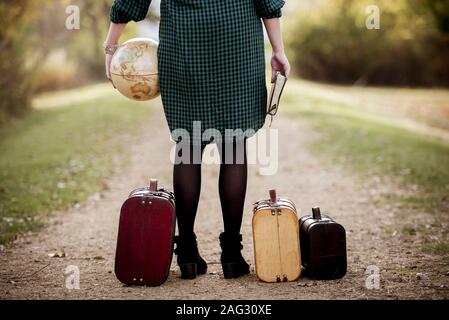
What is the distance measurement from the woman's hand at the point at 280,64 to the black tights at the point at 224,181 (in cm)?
47

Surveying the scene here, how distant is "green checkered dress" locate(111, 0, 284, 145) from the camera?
3.03m

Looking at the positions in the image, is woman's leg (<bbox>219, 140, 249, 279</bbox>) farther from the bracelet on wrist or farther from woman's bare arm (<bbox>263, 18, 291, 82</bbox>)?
the bracelet on wrist

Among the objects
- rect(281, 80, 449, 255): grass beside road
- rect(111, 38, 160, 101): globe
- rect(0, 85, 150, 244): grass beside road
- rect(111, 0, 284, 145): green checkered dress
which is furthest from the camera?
rect(0, 85, 150, 244): grass beside road

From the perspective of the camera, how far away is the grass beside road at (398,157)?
5.27 metres

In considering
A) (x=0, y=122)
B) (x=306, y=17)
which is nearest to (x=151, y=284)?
(x=0, y=122)

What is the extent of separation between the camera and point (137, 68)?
312 centimetres

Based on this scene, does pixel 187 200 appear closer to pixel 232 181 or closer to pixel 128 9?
pixel 232 181

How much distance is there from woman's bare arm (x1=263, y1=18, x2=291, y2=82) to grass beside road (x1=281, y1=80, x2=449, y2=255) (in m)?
1.76
